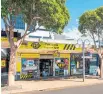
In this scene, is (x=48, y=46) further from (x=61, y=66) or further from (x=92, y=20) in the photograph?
(x=92, y=20)

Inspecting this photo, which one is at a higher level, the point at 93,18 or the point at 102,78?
the point at 93,18

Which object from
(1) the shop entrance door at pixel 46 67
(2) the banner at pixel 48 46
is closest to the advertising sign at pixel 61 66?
(1) the shop entrance door at pixel 46 67

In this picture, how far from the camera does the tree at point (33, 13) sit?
20.5 meters

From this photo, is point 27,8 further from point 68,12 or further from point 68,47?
point 68,47

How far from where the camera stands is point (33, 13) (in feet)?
71.4

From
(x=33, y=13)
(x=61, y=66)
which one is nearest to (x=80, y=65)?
(x=61, y=66)

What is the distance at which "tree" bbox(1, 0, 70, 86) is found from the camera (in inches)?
809

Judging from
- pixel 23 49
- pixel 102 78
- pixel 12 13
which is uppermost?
pixel 12 13

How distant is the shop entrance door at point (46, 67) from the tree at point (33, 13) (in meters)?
12.3

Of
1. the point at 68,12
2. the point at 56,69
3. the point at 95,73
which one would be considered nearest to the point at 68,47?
the point at 56,69

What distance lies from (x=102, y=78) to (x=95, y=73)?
→ 6.63 m

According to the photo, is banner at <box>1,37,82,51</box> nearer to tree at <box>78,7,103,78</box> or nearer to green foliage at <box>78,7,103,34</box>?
tree at <box>78,7,103,78</box>

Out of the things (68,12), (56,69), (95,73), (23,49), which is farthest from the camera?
(95,73)

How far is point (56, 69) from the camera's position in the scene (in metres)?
36.4
